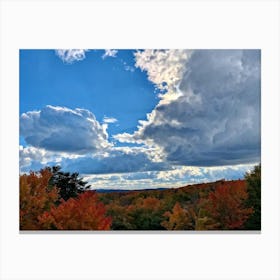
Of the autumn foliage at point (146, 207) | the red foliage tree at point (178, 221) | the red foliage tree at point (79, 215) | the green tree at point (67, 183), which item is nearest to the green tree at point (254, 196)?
the autumn foliage at point (146, 207)

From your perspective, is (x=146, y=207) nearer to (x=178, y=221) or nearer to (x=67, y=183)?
(x=178, y=221)

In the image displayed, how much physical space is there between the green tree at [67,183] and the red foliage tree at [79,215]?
2.3 inches

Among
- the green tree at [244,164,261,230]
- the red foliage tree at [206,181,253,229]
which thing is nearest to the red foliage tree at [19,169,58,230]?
the red foliage tree at [206,181,253,229]

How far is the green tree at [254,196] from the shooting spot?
619cm

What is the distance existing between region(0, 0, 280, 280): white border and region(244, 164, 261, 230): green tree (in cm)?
7

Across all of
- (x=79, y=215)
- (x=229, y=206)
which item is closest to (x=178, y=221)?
(x=229, y=206)
